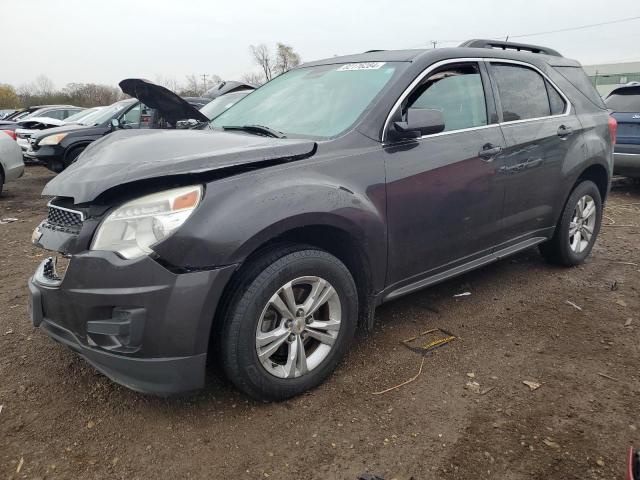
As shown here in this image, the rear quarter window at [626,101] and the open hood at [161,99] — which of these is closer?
the open hood at [161,99]

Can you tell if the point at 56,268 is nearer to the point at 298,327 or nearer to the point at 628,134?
the point at 298,327

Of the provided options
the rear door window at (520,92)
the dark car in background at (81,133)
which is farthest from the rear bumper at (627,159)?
the dark car in background at (81,133)

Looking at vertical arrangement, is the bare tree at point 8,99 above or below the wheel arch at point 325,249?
above

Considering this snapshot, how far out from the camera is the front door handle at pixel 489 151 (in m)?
3.36

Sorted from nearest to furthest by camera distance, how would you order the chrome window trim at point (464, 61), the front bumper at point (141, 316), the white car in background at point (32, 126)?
1. the front bumper at point (141, 316)
2. the chrome window trim at point (464, 61)
3. the white car in background at point (32, 126)

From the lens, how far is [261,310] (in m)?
2.39

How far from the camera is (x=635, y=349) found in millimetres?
3145

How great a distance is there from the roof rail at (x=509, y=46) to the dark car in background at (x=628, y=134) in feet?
13.0

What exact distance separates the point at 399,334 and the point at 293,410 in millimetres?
1068

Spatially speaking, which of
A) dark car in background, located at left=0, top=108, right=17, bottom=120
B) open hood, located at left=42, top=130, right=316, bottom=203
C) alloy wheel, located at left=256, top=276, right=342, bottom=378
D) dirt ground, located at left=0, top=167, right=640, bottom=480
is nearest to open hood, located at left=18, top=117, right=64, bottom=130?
dark car in background, located at left=0, top=108, right=17, bottom=120

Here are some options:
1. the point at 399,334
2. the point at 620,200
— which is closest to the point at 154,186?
the point at 399,334

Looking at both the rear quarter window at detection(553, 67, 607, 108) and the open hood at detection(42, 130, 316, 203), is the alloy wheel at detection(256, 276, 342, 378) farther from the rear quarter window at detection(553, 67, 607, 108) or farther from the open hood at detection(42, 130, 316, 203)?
the rear quarter window at detection(553, 67, 607, 108)

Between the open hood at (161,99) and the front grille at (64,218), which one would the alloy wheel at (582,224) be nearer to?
the open hood at (161,99)

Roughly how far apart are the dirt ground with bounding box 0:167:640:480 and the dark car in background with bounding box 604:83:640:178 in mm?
4929
